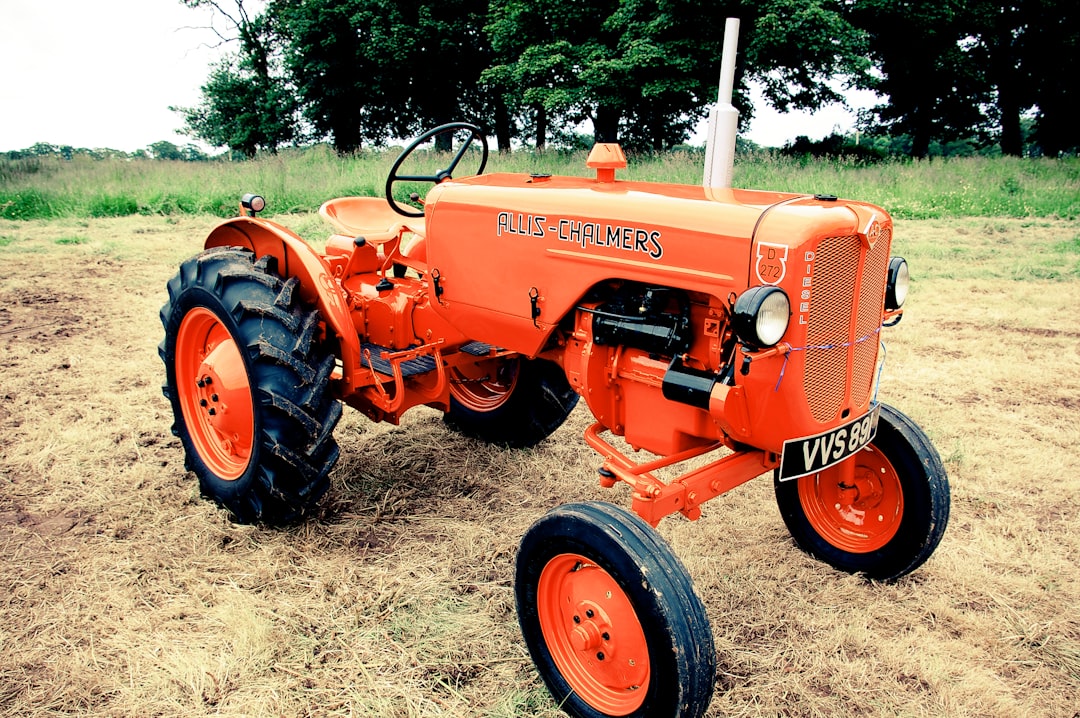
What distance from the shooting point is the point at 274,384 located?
2.77 metres

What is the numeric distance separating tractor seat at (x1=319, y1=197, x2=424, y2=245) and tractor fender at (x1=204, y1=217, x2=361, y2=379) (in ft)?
1.07

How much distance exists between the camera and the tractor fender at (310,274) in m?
3.01

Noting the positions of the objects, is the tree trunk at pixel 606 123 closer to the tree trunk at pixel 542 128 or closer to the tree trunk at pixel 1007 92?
the tree trunk at pixel 542 128

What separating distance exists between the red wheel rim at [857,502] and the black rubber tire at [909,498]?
0.03 m

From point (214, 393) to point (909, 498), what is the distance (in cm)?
271

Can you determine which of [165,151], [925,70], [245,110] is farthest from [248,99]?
[925,70]

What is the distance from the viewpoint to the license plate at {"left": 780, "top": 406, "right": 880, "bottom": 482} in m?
2.04

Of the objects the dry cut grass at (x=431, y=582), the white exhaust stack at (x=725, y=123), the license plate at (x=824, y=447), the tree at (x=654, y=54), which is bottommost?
the dry cut grass at (x=431, y=582)

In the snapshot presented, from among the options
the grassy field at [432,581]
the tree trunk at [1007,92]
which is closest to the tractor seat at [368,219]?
the grassy field at [432,581]

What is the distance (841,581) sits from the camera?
9.09 feet

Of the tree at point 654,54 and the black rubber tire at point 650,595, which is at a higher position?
the tree at point 654,54

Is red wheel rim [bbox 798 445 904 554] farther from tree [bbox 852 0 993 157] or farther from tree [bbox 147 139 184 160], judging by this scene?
tree [bbox 852 0 993 157]

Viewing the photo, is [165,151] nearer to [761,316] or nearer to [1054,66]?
[761,316]

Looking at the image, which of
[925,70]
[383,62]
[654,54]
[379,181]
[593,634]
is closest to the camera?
[593,634]
